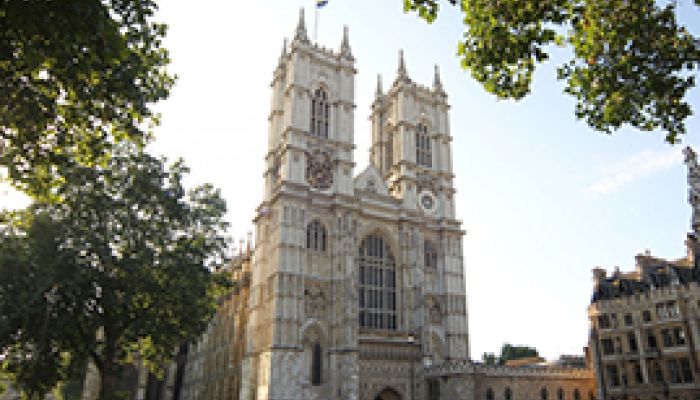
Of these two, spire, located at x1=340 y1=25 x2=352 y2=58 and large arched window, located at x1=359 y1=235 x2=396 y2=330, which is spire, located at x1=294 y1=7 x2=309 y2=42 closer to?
spire, located at x1=340 y1=25 x2=352 y2=58

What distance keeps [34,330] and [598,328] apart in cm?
3614

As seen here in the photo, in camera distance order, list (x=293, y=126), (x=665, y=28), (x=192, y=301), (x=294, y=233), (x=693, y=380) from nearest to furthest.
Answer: (x=665, y=28)
(x=192, y=301)
(x=693, y=380)
(x=294, y=233)
(x=293, y=126)

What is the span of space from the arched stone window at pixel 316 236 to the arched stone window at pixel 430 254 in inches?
371

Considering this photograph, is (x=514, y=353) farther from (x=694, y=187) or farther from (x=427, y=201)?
(x=694, y=187)

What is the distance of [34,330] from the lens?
922 inches

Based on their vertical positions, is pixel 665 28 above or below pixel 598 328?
above

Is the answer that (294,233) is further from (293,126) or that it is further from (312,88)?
(312,88)

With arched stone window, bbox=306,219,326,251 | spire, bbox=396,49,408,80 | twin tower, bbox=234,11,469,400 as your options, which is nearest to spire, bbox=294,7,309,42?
twin tower, bbox=234,11,469,400

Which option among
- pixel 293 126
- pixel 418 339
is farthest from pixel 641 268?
pixel 293 126

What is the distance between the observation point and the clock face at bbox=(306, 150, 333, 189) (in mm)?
42375

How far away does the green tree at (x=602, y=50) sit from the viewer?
13.4 meters

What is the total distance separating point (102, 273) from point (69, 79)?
44.5 ft

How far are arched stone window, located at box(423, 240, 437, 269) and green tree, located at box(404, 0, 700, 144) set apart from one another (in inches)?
1231

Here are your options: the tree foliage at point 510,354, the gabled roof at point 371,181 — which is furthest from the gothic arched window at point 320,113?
the tree foliage at point 510,354
